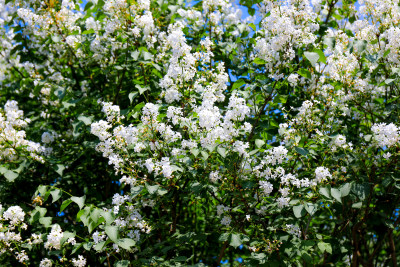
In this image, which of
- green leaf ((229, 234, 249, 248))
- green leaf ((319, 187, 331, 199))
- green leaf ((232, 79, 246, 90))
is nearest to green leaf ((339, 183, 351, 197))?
green leaf ((319, 187, 331, 199))

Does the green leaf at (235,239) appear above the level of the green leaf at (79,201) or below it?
below

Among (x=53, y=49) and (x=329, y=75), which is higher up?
(x=53, y=49)

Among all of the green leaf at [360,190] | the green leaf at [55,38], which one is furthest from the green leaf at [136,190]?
the green leaf at [55,38]

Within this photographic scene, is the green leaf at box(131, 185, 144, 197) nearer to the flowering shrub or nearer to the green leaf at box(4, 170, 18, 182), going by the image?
the flowering shrub

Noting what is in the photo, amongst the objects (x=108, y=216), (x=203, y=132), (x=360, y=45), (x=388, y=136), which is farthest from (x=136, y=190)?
(x=360, y=45)

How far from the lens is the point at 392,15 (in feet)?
16.2

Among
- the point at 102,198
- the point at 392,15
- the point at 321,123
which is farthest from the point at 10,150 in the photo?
the point at 392,15

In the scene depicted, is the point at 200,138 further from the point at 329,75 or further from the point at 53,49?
the point at 53,49

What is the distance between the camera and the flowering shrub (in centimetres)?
403

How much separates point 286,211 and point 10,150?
3343 mm

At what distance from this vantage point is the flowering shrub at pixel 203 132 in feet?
13.2

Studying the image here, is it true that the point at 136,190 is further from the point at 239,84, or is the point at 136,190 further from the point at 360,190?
the point at 360,190

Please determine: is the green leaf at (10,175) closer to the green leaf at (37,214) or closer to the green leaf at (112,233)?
the green leaf at (37,214)

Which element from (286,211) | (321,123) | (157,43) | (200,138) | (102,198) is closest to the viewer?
(200,138)
